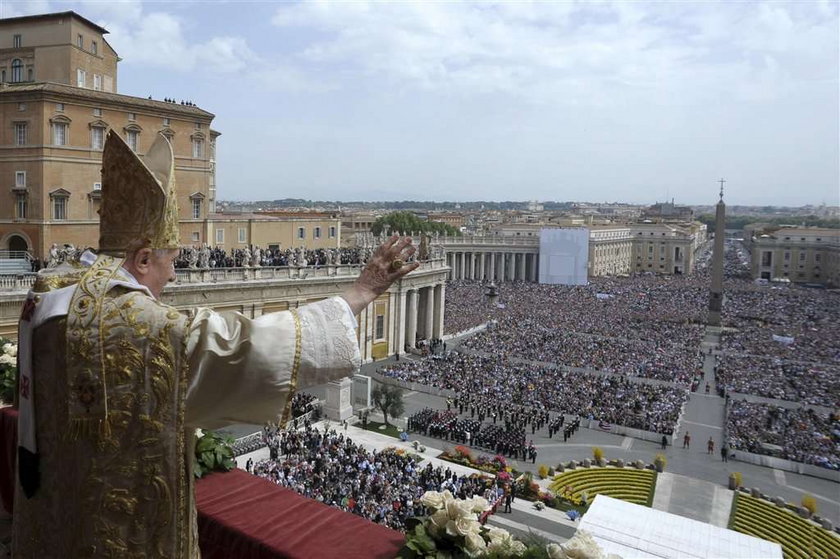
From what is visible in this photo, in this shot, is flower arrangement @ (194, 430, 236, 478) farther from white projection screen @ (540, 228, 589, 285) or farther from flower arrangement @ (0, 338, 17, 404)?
white projection screen @ (540, 228, 589, 285)

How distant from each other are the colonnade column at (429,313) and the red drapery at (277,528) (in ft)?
130

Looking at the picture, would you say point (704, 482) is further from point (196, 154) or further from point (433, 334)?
point (196, 154)

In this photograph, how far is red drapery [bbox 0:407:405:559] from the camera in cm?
386

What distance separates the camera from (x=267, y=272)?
94.7 ft

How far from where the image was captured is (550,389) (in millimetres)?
31859

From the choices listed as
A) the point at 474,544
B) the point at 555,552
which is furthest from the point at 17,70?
the point at 555,552

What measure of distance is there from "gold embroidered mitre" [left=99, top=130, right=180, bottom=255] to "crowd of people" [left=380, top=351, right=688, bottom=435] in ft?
86.5

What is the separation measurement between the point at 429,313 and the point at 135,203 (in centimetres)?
4189

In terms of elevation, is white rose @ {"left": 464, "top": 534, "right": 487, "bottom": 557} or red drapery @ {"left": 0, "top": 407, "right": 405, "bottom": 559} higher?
white rose @ {"left": 464, "top": 534, "right": 487, "bottom": 557}

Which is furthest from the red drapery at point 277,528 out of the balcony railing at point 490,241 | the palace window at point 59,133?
the balcony railing at point 490,241

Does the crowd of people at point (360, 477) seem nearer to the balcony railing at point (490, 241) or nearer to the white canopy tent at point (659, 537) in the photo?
the white canopy tent at point (659, 537)

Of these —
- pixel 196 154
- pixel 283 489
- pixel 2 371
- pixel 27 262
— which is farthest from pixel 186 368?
pixel 196 154

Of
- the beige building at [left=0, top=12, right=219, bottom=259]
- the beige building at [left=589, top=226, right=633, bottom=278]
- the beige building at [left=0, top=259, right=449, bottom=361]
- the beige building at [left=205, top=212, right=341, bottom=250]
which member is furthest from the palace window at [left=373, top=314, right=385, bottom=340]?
the beige building at [left=589, top=226, right=633, bottom=278]

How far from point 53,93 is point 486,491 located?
2470 cm
